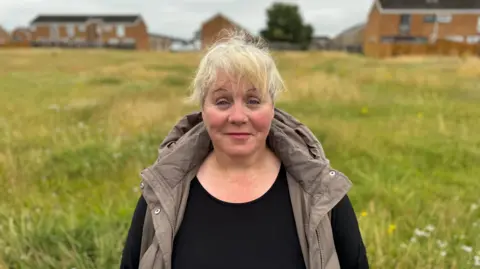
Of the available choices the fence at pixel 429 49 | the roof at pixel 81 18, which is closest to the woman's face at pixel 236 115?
the fence at pixel 429 49

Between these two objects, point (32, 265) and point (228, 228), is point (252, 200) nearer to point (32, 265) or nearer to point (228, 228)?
point (228, 228)

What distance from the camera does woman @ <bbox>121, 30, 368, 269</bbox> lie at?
2002mm

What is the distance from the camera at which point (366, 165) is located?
5832mm

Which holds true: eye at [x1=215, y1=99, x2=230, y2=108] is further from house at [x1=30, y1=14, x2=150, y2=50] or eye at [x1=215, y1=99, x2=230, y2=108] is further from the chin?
house at [x1=30, y1=14, x2=150, y2=50]

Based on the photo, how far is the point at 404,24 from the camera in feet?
166

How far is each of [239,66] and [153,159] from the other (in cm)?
409

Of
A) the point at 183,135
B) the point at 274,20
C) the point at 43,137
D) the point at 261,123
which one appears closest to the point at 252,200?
the point at 261,123

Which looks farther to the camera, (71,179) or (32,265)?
(71,179)

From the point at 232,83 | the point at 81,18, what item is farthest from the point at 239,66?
the point at 81,18

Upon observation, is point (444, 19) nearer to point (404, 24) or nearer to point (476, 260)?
point (404, 24)

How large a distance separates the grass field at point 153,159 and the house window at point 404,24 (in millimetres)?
41994

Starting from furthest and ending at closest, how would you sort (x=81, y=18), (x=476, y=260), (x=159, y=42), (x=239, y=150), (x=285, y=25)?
(x=159, y=42) → (x=81, y=18) → (x=285, y=25) → (x=476, y=260) → (x=239, y=150)

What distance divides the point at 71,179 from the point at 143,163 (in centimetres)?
85

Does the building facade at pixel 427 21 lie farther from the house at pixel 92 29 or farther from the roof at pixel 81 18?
the roof at pixel 81 18
